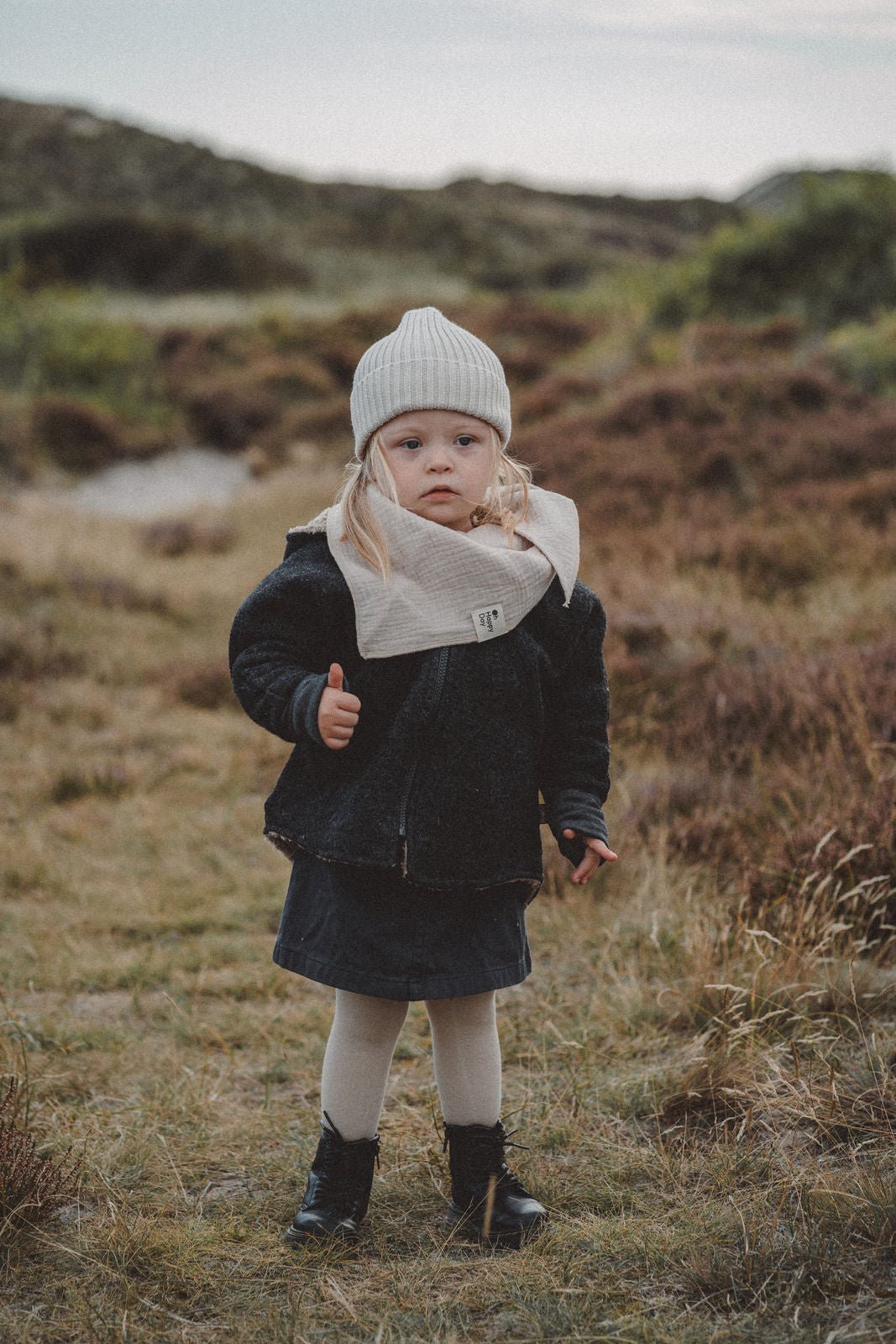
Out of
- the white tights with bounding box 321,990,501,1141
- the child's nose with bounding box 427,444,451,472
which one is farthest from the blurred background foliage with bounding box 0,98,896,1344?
the child's nose with bounding box 427,444,451,472

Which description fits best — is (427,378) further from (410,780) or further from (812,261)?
(812,261)

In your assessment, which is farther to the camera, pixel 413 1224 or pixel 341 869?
pixel 413 1224

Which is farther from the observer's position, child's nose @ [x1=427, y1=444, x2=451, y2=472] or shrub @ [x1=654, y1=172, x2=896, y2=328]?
shrub @ [x1=654, y1=172, x2=896, y2=328]

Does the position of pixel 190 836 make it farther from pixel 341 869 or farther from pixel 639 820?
pixel 341 869

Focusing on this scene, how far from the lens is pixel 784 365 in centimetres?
1025

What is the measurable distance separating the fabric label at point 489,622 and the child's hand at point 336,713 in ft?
0.89

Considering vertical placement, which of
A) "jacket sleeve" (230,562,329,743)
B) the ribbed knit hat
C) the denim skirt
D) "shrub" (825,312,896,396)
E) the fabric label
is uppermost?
"shrub" (825,312,896,396)

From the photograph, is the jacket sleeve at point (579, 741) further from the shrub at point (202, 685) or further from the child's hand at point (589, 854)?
the shrub at point (202, 685)

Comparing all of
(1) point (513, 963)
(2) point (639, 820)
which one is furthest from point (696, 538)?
(1) point (513, 963)

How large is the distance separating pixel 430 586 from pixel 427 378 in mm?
399

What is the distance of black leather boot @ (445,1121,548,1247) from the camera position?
214cm

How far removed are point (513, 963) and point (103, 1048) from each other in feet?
5.01

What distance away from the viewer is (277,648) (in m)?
2.06

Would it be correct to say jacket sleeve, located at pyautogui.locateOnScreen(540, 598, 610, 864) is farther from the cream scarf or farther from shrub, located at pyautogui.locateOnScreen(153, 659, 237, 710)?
shrub, located at pyautogui.locateOnScreen(153, 659, 237, 710)
